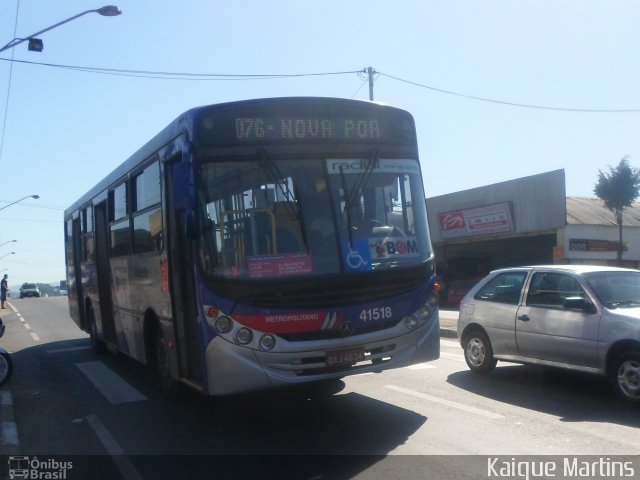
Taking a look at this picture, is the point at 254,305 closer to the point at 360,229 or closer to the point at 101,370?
the point at 360,229

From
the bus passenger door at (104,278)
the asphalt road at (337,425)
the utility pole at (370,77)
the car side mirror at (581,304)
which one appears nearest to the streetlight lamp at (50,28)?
the bus passenger door at (104,278)

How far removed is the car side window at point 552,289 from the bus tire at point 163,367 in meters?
4.82

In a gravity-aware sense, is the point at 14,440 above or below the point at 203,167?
below

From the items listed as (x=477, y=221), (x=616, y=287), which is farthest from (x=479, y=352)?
(x=477, y=221)

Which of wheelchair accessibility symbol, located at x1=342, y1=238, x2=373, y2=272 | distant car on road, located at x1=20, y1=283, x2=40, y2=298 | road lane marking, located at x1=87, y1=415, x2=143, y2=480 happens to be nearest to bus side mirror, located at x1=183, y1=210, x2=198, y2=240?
wheelchair accessibility symbol, located at x1=342, y1=238, x2=373, y2=272

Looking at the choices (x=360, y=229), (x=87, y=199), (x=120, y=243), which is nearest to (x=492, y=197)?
(x=87, y=199)

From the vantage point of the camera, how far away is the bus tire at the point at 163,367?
8.65m

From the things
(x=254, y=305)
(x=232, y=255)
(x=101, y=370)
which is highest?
(x=232, y=255)

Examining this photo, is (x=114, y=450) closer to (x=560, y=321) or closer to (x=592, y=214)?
(x=560, y=321)

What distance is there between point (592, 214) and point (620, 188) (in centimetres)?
283

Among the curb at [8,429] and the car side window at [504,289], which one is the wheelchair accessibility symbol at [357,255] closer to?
the car side window at [504,289]

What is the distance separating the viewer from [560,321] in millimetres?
8805

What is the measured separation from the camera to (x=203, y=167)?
7.03m

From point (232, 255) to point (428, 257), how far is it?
2.25m
